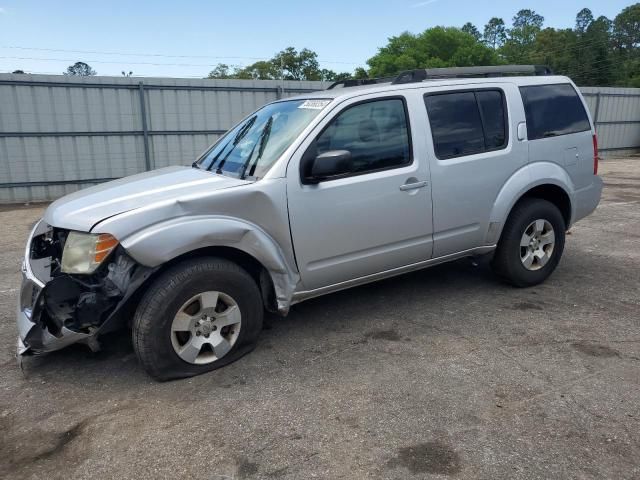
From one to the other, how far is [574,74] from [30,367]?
77260 mm

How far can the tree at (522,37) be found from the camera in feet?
275

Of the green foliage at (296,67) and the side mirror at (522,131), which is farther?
the green foliage at (296,67)

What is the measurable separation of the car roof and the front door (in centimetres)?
9

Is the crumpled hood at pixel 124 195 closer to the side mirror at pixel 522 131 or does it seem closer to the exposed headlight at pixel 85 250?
the exposed headlight at pixel 85 250

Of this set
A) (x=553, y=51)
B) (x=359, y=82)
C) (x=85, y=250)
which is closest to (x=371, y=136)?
(x=359, y=82)

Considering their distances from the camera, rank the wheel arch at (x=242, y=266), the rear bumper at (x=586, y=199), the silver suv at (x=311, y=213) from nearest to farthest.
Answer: the silver suv at (x=311, y=213) → the wheel arch at (x=242, y=266) → the rear bumper at (x=586, y=199)

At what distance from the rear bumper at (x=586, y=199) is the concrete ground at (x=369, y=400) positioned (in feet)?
2.77

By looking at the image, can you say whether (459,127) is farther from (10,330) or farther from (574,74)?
(574,74)

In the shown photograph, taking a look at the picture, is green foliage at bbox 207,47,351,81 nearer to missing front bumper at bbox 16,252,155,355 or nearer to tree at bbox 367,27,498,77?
tree at bbox 367,27,498,77

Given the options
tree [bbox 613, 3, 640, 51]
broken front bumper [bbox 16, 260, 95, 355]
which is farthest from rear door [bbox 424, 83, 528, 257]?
tree [bbox 613, 3, 640, 51]

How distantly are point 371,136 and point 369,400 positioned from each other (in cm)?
196

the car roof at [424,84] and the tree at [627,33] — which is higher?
the tree at [627,33]

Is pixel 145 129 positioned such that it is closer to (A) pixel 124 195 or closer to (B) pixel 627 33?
(A) pixel 124 195

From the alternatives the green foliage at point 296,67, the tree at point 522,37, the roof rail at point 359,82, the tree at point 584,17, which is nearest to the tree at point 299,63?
the green foliage at point 296,67
